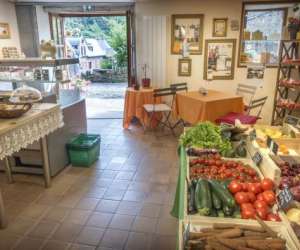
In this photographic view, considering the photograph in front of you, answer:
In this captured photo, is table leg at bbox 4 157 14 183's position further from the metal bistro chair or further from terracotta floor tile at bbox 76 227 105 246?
the metal bistro chair

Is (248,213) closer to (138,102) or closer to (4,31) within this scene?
(138,102)

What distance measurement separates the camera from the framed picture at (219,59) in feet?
16.8

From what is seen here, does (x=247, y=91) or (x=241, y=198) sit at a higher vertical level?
(x=247, y=91)

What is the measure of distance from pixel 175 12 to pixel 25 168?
3.75 meters

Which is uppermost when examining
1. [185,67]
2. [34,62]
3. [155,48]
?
[155,48]

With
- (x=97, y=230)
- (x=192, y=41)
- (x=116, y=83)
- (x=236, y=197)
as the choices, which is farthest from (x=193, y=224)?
(x=116, y=83)

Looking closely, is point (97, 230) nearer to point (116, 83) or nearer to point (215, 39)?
point (215, 39)

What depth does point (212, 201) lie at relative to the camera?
1537 millimetres

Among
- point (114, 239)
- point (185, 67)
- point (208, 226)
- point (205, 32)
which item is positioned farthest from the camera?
point (185, 67)

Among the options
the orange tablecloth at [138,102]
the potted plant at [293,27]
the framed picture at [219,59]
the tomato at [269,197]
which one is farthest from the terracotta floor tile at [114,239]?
the potted plant at [293,27]

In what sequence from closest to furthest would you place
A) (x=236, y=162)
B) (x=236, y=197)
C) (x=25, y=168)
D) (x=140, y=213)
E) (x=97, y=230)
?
(x=236, y=197) → (x=236, y=162) → (x=97, y=230) → (x=140, y=213) → (x=25, y=168)

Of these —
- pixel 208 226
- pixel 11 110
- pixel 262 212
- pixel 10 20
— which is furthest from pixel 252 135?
pixel 10 20

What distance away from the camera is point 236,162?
2064 millimetres

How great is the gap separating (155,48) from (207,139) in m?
3.26
